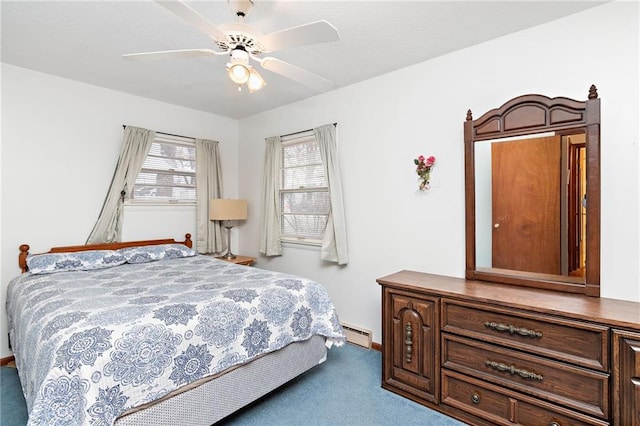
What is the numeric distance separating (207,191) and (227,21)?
241 centimetres

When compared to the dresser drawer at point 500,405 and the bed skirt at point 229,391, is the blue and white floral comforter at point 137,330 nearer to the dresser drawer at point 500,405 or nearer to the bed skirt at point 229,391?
the bed skirt at point 229,391

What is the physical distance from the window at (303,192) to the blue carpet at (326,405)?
1.47 meters

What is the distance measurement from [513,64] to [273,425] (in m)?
2.95

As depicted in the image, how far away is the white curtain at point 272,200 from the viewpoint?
3889 mm

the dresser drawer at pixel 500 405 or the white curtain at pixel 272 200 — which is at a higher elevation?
the white curtain at pixel 272 200

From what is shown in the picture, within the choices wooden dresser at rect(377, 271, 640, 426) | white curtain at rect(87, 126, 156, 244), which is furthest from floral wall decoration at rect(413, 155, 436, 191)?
white curtain at rect(87, 126, 156, 244)

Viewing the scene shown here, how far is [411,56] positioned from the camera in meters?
2.59

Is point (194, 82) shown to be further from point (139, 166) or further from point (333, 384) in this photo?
point (333, 384)

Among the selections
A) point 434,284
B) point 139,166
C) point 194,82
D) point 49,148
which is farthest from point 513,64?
point 49,148

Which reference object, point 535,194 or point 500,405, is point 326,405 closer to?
point 500,405

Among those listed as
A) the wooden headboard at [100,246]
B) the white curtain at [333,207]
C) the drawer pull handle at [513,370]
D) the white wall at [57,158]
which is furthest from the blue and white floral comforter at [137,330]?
the drawer pull handle at [513,370]

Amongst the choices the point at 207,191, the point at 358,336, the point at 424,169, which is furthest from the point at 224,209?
the point at 424,169

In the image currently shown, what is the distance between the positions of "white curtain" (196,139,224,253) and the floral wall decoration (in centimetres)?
269

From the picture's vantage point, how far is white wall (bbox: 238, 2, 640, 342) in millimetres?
1884
